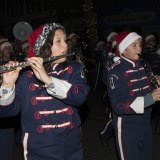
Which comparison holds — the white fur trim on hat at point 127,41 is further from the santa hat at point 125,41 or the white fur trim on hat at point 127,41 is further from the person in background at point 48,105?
the person in background at point 48,105

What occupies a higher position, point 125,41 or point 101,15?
point 125,41

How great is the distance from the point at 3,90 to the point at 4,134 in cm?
228

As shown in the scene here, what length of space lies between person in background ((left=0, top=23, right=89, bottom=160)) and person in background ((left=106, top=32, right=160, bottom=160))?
34.8 inches

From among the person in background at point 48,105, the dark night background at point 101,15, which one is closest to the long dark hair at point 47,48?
the person in background at point 48,105

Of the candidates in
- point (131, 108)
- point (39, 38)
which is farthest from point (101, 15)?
point (39, 38)

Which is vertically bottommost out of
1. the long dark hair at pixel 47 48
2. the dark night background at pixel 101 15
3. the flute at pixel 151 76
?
the dark night background at pixel 101 15

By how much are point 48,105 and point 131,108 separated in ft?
3.72

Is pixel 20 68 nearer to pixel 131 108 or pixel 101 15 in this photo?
pixel 131 108

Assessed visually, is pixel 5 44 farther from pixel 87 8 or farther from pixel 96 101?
pixel 87 8

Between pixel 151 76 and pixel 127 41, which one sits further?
pixel 127 41

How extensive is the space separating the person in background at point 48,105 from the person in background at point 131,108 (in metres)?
0.88

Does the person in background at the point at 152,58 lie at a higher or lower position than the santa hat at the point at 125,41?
lower

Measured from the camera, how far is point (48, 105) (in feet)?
11.3

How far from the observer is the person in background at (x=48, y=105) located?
3396 millimetres
